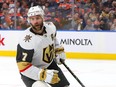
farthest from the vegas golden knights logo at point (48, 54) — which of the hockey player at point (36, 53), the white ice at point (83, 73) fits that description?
the white ice at point (83, 73)

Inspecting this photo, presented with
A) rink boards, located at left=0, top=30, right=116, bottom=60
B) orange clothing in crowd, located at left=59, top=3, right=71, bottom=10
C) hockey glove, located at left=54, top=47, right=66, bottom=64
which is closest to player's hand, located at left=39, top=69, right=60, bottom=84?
hockey glove, located at left=54, top=47, right=66, bottom=64

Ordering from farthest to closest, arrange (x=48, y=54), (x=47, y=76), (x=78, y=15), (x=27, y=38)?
(x=78, y=15), (x=48, y=54), (x=27, y=38), (x=47, y=76)

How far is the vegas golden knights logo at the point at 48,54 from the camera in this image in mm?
3242

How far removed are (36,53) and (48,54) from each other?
0.12 meters

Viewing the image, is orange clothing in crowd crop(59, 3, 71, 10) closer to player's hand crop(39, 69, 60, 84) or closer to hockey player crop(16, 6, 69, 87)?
hockey player crop(16, 6, 69, 87)

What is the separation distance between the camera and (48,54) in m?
3.26

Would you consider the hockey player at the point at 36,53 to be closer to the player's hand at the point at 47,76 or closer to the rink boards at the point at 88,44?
the player's hand at the point at 47,76

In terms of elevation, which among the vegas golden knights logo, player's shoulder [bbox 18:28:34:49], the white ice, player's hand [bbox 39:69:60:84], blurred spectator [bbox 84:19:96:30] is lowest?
the white ice

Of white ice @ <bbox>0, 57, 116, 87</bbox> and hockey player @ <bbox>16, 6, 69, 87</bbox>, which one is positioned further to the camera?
white ice @ <bbox>0, 57, 116, 87</bbox>

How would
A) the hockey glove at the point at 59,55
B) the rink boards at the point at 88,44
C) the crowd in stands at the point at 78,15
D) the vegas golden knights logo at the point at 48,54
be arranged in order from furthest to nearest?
the crowd in stands at the point at 78,15 → the rink boards at the point at 88,44 → the hockey glove at the point at 59,55 → the vegas golden knights logo at the point at 48,54

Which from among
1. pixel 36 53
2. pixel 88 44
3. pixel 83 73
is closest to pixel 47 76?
pixel 36 53

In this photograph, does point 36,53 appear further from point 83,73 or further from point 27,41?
point 83,73

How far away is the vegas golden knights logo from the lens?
3242 mm

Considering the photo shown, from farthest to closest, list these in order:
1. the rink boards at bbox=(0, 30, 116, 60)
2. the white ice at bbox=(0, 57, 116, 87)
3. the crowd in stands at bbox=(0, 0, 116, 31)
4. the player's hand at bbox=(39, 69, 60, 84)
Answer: the crowd in stands at bbox=(0, 0, 116, 31)
the rink boards at bbox=(0, 30, 116, 60)
the white ice at bbox=(0, 57, 116, 87)
the player's hand at bbox=(39, 69, 60, 84)
